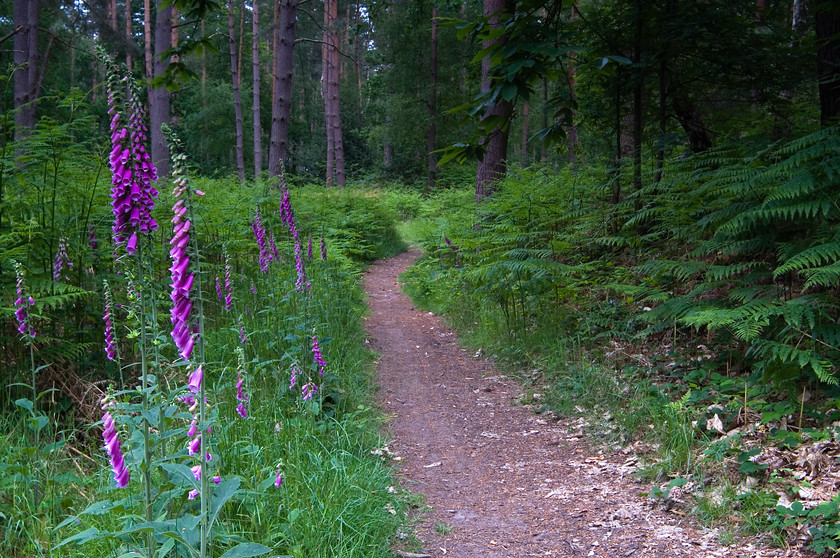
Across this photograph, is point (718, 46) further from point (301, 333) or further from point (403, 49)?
point (403, 49)

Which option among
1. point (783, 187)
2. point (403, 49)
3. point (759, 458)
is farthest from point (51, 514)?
point (403, 49)

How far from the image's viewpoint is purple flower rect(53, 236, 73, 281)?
14.8ft

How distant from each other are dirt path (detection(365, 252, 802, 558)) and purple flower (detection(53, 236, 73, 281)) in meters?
2.97

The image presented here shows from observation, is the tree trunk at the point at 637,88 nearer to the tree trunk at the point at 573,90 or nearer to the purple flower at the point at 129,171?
the tree trunk at the point at 573,90

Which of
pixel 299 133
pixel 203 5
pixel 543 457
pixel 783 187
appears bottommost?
pixel 543 457

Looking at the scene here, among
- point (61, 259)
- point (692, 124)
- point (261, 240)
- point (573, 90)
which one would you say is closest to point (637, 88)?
point (692, 124)

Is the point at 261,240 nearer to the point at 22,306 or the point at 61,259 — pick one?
the point at 61,259

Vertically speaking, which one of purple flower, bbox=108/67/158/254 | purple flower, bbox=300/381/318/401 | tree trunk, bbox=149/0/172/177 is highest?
tree trunk, bbox=149/0/172/177

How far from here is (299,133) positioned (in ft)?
127

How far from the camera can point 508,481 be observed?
13.4 ft

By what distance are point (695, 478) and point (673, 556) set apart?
2.40 feet

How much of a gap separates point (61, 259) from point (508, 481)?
3.84 metres

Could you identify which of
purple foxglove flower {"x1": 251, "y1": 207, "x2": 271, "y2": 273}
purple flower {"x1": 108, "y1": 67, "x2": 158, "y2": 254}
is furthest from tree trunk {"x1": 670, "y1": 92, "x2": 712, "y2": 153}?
A: purple flower {"x1": 108, "y1": 67, "x2": 158, "y2": 254}

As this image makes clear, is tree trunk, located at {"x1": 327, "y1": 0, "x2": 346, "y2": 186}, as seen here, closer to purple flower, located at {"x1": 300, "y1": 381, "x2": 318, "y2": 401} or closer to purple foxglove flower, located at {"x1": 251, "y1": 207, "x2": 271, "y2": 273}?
purple foxglove flower, located at {"x1": 251, "y1": 207, "x2": 271, "y2": 273}
